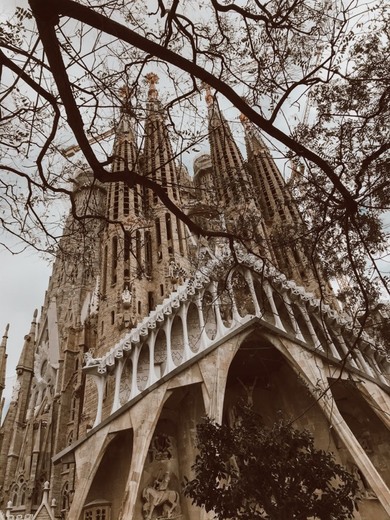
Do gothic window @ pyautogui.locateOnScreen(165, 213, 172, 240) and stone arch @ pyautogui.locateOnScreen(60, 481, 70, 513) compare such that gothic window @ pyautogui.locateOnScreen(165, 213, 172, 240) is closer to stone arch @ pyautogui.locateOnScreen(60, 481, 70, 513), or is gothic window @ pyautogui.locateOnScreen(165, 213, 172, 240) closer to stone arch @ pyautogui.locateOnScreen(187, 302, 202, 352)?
stone arch @ pyautogui.locateOnScreen(187, 302, 202, 352)

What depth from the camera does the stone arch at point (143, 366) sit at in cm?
1366

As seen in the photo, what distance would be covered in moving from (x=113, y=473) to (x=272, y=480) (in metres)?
7.51

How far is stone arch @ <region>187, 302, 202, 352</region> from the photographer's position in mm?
13859

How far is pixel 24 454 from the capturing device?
22328 millimetres

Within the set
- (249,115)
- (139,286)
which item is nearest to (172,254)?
(139,286)

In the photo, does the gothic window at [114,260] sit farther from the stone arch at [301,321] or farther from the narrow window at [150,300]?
the stone arch at [301,321]

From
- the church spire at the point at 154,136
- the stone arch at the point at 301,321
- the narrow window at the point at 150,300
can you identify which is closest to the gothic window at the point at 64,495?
the narrow window at the point at 150,300

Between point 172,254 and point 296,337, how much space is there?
360 inches

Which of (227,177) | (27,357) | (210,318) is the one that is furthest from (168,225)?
(227,177)

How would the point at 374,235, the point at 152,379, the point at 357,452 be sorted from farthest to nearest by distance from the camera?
the point at 152,379 < the point at 357,452 < the point at 374,235

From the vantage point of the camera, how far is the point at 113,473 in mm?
12641

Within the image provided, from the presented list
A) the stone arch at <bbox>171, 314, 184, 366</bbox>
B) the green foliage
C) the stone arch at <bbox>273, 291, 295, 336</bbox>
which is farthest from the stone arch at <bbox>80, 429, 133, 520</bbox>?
the green foliage

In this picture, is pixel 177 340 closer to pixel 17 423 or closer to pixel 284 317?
pixel 284 317

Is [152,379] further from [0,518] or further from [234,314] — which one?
[0,518]
